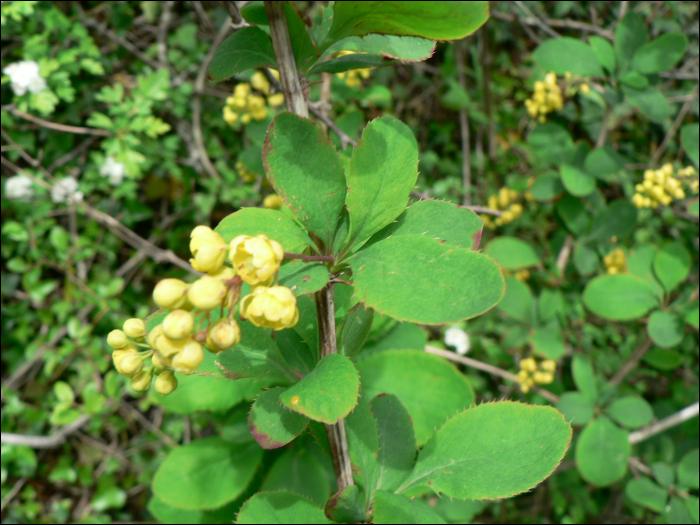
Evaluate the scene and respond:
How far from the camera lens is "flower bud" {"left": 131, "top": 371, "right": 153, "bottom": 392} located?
83 centimetres

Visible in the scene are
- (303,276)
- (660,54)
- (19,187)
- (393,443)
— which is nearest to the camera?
(303,276)

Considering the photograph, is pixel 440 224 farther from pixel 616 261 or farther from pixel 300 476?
pixel 616 261

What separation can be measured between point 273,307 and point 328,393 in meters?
0.16

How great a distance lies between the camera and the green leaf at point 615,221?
2391mm

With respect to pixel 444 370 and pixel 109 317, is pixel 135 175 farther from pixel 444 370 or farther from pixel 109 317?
pixel 444 370

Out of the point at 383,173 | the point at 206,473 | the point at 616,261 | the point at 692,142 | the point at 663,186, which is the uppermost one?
the point at 383,173

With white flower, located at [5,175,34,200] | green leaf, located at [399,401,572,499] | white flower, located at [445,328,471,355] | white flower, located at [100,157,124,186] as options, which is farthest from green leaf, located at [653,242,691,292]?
white flower, located at [5,175,34,200]

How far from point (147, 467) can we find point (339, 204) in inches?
92.1

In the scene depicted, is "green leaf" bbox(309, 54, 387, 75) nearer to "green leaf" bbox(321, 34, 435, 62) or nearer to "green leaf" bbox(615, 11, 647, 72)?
"green leaf" bbox(321, 34, 435, 62)

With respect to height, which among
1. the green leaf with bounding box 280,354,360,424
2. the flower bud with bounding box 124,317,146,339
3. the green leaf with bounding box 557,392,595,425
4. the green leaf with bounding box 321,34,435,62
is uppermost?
the green leaf with bounding box 321,34,435,62

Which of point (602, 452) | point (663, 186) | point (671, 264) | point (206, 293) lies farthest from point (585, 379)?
point (206, 293)

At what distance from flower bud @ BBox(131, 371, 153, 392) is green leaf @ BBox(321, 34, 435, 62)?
666mm

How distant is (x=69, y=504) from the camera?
2361 mm

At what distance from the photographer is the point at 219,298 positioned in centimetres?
64
